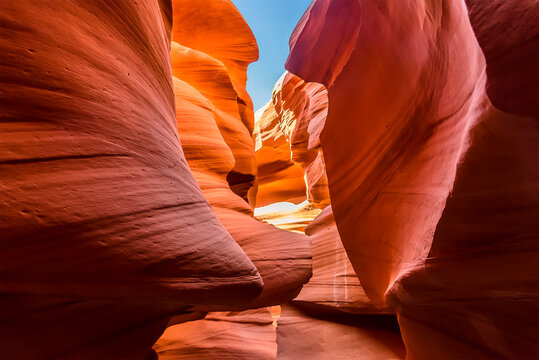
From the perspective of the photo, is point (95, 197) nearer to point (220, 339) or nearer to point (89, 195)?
point (89, 195)

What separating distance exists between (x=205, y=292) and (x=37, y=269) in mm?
571

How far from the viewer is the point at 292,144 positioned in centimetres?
585

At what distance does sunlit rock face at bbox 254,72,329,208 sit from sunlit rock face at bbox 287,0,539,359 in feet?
7.69

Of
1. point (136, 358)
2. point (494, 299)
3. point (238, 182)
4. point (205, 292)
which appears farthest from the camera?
point (238, 182)

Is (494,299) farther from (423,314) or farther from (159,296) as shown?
(159,296)

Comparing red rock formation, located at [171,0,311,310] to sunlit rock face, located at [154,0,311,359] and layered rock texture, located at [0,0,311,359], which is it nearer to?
sunlit rock face, located at [154,0,311,359]

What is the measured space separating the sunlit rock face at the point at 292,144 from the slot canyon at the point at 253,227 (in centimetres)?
245

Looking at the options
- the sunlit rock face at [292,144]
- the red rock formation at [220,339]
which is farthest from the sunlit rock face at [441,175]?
the sunlit rock face at [292,144]

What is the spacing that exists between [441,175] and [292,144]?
4714mm

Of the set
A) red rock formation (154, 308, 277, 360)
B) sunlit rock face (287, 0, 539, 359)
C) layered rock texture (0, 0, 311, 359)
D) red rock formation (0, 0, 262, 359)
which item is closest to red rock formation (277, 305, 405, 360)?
red rock formation (154, 308, 277, 360)

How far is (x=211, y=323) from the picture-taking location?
3.15 m

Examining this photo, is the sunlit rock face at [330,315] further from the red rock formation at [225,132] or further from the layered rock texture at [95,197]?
the layered rock texture at [95,197]

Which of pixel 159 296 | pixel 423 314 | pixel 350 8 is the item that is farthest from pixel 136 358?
pixel 350 8

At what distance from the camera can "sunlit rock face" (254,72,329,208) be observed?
5.20 m
